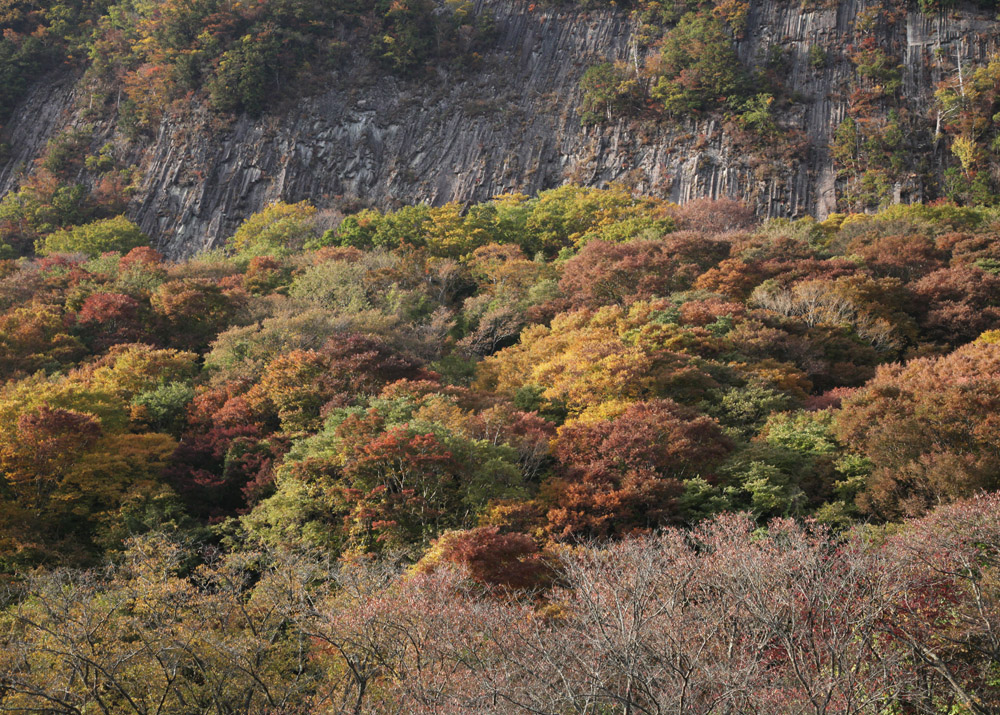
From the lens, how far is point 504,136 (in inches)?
2303

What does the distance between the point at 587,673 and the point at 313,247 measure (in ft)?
120

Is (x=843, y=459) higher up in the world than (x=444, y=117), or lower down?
lower down

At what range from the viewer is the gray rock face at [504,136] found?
52.7 m

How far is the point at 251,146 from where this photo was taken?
58.2 metres

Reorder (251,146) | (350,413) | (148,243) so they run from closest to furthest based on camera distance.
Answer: (350,413) < (148,243) < (251,146)

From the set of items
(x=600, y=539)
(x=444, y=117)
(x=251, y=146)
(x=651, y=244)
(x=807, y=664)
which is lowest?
(x=600, y=539)

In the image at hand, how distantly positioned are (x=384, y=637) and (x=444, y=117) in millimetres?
55808

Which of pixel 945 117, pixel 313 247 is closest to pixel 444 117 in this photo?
pixel 313 247

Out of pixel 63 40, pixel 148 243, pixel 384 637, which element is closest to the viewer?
pixel 384 637

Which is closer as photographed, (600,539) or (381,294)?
(600,539)

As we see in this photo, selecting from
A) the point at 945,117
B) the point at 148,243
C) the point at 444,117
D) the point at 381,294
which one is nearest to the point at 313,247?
the point at 381,294

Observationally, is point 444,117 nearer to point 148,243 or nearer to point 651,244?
point 148,243

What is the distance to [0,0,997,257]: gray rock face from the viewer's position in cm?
5266

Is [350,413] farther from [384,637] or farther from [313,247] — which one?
[313,247]
